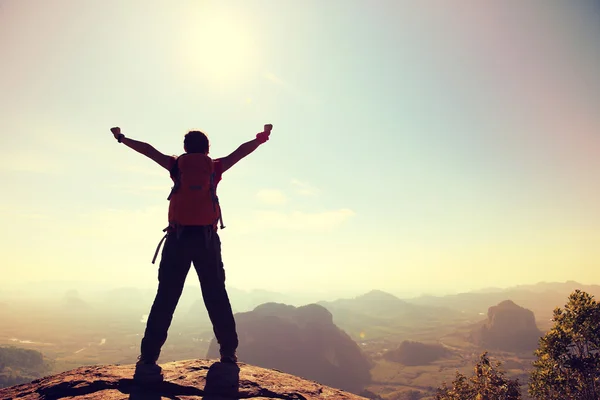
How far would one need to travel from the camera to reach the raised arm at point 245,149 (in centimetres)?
745

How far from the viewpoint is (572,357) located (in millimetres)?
20047

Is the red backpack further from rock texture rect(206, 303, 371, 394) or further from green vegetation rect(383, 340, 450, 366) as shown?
green vegetation rect(383, 340, 450, 366)

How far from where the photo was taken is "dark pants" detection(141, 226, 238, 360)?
6.50 metres

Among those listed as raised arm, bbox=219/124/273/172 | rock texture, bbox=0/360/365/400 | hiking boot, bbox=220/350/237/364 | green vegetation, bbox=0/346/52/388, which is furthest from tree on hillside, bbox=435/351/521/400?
green vegetation, bbox=0/346/52/388

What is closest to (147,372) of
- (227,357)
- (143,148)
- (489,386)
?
(227,357)

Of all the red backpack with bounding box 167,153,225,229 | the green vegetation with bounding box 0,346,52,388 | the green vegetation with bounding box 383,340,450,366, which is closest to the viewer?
the red backpack with bounding box 167,153,225,229

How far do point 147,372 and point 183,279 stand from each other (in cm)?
186

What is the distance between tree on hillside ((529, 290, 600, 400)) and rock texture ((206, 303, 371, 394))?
450ft

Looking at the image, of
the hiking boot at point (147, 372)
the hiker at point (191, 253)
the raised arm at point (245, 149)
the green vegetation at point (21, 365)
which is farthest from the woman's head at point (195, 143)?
the green vegetation at point (21, 365)

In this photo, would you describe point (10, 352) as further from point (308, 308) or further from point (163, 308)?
point (163, 308)

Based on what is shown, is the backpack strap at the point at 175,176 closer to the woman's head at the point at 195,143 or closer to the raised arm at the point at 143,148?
the raised arm at the point at 143,148

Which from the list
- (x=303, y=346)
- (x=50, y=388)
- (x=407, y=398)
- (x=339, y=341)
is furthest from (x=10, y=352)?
(x=50, y=388)

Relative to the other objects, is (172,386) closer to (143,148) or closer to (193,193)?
(193,193)

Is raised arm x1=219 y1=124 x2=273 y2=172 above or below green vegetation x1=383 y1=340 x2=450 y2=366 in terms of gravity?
above
